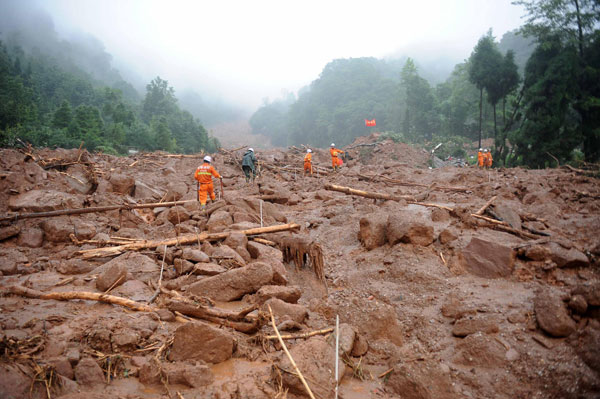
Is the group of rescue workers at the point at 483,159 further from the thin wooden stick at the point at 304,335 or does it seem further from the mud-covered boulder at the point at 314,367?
the mud-covered boulder at the point at 314,367

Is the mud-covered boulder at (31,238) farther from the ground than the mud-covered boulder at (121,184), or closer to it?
closer to it

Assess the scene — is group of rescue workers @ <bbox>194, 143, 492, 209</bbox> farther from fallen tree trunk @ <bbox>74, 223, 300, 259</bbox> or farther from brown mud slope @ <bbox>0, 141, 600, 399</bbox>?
fallen tree trunk @ <bbox>74, 223, 300, 259</bbox>

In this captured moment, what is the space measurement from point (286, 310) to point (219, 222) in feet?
10.1

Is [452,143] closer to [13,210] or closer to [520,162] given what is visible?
[520,162]

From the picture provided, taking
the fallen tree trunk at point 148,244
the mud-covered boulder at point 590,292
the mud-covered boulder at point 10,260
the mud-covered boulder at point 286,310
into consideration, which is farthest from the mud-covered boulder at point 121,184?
the mud-covered boulder at point 590,292

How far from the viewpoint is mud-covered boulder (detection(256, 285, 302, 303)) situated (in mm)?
3844

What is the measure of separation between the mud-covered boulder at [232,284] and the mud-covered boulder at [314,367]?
1365 millimetres

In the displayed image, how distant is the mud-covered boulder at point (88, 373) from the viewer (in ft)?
7.49

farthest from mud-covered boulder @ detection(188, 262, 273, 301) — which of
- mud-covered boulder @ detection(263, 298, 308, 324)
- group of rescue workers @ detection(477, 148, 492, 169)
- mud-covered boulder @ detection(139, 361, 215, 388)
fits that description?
group of rescue workers @ detection(477, 148, 492, 169)

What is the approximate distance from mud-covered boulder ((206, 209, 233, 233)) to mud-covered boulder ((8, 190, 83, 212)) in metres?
3.00

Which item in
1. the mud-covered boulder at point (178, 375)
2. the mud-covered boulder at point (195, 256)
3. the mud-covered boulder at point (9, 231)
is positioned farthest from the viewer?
the mud-covered boulder at point (9, 231)

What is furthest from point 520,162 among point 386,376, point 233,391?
point 233,391

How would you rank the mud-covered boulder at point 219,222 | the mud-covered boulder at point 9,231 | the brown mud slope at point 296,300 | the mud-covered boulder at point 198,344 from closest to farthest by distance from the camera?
the brown mud slope at point 296,300 → the mud-covered boulder at point 198,344 → the mud-covered boulder at point 9,231 → the mud-covered boulder at point 219,222

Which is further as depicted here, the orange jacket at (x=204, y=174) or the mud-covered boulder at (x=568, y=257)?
the orange jacket at (x=204, y=174)
